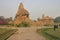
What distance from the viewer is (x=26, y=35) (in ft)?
17.6

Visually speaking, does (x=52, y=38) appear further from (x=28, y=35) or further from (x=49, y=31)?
(x=28, y=35)

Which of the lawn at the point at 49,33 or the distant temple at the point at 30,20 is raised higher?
the distant temple at the point at 30,20

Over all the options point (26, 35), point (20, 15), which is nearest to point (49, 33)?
point (26, 35)

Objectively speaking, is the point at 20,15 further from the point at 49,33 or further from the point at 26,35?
the point at 49,33

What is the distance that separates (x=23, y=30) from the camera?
5.43 m

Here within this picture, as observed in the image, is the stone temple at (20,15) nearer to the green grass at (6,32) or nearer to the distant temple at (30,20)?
the distant temple at (30,20)

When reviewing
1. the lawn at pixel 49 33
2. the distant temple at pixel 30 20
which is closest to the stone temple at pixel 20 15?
the distant temple at pixel 30 20

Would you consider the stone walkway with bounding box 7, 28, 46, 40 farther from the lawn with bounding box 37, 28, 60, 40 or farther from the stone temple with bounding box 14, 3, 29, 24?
the stone temple with bounding box 14, 3, 29, 24

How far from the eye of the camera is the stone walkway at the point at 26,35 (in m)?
5.22

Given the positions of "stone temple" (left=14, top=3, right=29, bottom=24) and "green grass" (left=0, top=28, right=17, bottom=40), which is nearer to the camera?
"green grass" (left=0, top=28, right=17, bottom=40)

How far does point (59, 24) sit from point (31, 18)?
94cm

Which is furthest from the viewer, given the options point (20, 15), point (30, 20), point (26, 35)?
point (20, 15)

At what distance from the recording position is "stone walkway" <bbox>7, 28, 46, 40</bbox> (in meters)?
5.22

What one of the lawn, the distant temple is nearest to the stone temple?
the distant temple
